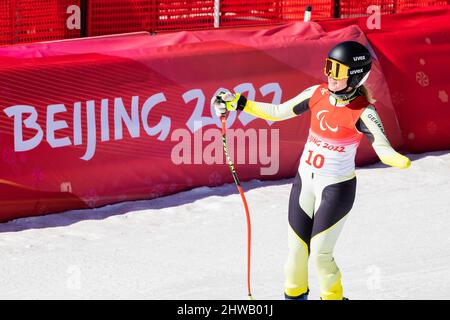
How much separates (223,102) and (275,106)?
37 cm

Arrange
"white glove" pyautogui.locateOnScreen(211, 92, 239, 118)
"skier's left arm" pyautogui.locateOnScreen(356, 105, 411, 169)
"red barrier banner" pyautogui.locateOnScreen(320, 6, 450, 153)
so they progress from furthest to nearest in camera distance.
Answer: "red barrier banner" pyautogui.locateOnScreen(320, 6, 450, 153), "white glove" pyautogui.locateOnScreen(211, 92, 239, 118), "skier's left arm" pyautogui.locateOnScreen(356, 105, 411, 169)

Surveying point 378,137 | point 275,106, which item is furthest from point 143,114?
point 378,137

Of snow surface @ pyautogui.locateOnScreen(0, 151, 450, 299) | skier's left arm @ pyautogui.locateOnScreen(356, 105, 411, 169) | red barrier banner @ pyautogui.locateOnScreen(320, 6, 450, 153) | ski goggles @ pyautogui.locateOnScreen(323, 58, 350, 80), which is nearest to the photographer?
skier's left arm @ pyautogui.locateOnScreen(356, 105, 411, 169)

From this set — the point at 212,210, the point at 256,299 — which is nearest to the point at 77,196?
the point at 212,210

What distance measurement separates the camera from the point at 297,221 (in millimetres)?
7168

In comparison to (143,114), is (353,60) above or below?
above

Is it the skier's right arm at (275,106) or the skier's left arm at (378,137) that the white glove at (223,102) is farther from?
the skier's left arm at (378,137)

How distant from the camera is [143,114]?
403 inches

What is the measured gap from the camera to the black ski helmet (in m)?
6.96

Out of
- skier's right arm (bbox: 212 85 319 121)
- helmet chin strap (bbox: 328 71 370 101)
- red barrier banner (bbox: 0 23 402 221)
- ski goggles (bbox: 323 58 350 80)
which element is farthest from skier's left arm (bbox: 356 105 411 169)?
red barrier banner (bbox: 0 23 402 221)

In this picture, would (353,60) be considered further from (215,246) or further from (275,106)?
(215,246)

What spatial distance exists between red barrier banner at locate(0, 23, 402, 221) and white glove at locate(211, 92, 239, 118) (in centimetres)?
284

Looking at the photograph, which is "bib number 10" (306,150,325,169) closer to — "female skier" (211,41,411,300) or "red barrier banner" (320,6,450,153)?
"female skier" (211,41,411,300)
